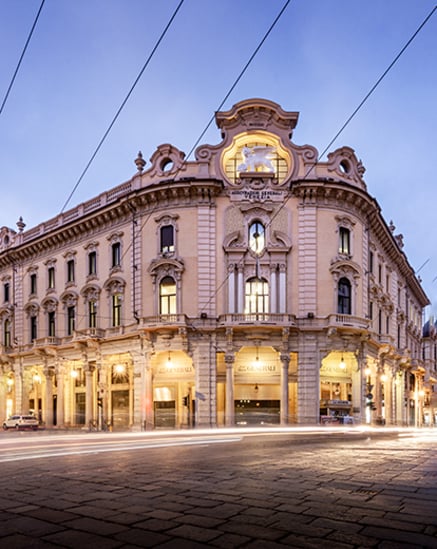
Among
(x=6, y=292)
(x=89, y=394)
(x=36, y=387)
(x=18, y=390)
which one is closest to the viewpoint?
(x=89, y=394)

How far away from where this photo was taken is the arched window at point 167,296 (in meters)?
33.4

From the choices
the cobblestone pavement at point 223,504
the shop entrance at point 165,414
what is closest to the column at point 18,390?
the shop entrance at point 165,414

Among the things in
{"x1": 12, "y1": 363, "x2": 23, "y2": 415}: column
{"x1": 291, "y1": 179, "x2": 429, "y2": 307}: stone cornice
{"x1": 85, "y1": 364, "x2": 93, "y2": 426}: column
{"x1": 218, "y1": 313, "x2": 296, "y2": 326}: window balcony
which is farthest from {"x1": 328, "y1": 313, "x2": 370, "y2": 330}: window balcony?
{"x1": 12, "y1": 363, "x2": 23, "y2": 415}: column

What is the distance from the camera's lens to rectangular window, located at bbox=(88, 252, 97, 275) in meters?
38.6

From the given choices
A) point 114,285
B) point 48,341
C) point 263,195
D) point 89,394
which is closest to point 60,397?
point 89,394

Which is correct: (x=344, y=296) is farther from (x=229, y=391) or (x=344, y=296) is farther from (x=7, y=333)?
(x=7, y=333)

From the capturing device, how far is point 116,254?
3681 centimetres

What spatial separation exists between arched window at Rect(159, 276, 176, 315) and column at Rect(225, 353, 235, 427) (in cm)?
436

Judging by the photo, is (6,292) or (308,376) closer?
(308,376)

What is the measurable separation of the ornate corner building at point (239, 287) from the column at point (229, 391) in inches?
4.8

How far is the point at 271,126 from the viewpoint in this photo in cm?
3416

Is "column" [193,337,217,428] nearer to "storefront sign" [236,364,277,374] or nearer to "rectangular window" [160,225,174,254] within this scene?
"storefront sign" [236,364,277,374]

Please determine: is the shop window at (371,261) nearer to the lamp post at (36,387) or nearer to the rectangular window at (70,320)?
the rectangular window at (70,320)

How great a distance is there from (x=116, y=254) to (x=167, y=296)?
5.48m
